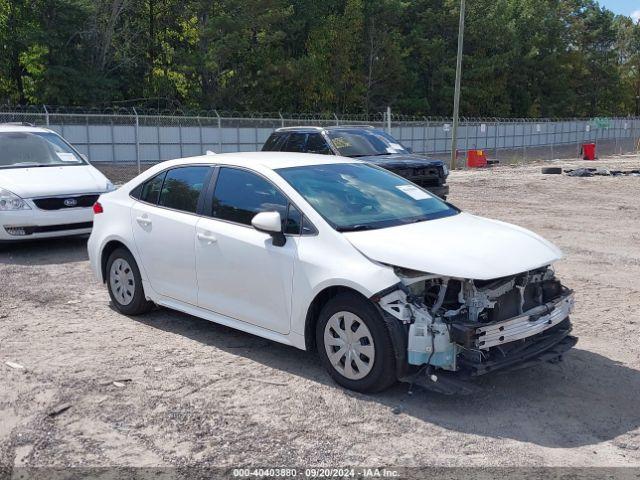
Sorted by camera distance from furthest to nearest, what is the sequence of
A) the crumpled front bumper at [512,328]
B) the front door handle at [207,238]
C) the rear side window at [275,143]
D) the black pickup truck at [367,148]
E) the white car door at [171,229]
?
1. the rear side window at [275,143]
2. the black pickup truck at [367,148]
3. the white car door at [171,229]
4. the front door handle at [207,238]
5. the crumpled front bumper at [512,328]

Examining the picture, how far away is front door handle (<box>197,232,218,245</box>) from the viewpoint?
5738 mm

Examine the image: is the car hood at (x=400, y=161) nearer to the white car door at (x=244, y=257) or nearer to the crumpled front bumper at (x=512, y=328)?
the white car door at (x=244, y=257)

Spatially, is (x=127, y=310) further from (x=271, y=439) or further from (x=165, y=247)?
(x=271, y=439)

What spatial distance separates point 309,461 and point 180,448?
0.75 m

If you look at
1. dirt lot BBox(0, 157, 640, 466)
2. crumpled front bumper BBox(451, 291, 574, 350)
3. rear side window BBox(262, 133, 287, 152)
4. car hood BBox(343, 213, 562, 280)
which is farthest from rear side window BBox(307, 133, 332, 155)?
crumpled front bumper BBox(451, 291, 574, 350)

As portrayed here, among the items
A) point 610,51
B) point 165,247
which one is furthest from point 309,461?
point 610,51

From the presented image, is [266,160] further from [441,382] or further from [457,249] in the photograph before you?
[441,382]

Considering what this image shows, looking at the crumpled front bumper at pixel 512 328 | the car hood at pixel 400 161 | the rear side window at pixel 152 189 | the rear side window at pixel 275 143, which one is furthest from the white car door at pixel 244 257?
the rear side window at pixel 275 143

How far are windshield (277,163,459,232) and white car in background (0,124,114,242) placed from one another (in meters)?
5.14

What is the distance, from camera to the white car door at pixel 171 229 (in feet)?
19.7

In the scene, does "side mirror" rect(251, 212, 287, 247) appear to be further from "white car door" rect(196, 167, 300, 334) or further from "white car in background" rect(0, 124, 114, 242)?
"white car in background" rect(0, 124, 114, 242)

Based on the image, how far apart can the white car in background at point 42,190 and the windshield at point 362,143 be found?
4487mm

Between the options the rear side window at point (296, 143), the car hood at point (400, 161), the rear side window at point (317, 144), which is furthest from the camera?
the rear side window at point (296, 143)

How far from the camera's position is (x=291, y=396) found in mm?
4902
